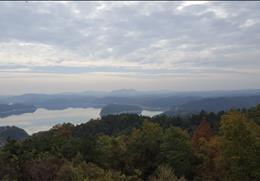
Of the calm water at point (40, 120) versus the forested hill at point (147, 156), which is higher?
the forested hill at point (147, 156)

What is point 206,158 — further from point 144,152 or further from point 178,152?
point 144,152

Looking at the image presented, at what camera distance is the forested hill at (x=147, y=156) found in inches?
831

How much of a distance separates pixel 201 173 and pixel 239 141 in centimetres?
567

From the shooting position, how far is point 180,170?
2638 cm

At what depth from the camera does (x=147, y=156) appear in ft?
94.4

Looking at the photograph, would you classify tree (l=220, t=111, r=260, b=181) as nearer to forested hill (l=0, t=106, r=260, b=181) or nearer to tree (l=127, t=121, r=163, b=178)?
forested hill (l=0, t=106, r=260, b=181)

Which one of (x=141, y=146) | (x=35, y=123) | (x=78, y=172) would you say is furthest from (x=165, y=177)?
(x=35, y=123)

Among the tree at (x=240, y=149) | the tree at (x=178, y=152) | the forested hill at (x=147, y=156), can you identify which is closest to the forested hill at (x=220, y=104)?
the forested hill at (x=147, y=156)

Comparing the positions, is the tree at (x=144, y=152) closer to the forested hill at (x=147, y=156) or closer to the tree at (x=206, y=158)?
the forested hill at (x=147, y=156)

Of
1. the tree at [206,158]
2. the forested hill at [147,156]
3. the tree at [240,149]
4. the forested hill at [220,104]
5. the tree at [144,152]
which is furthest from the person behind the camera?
the forested hill at [220,104]

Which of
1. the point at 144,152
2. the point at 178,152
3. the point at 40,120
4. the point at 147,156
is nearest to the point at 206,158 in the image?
the point at 178,152

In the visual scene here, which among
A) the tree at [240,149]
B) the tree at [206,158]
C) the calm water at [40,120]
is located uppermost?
the tree at [240,149]

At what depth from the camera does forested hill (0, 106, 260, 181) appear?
21109mm

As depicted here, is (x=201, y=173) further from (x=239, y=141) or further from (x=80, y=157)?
(x=80, y=157)
